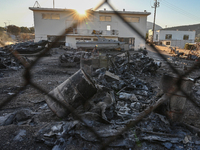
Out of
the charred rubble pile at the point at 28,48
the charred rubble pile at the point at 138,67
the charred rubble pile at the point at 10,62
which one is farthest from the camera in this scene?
the charred rubble pile at the point at 28,48

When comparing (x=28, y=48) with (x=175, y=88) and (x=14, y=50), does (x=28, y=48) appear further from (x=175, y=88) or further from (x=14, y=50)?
(x=175, y=88)

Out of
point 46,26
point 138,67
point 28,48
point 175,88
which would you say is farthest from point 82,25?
point 175,88

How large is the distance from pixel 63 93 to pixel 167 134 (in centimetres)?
165

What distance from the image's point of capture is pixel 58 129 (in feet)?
6.68

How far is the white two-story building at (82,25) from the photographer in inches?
748

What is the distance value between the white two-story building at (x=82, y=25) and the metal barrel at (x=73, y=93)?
16.9 metres

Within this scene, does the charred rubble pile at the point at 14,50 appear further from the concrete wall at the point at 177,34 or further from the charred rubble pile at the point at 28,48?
the concrete wall at the point at 177,34

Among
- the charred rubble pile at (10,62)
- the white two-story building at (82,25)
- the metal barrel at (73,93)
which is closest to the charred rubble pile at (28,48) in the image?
the charred rubble pile at (10,62)

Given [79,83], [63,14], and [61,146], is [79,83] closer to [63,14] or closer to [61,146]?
[61,146]

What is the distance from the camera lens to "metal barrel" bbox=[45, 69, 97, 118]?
7.54ft

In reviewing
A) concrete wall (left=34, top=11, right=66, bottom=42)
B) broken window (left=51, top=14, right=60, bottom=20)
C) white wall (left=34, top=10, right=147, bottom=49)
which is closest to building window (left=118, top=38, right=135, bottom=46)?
white wall (left=34, top=10, right=147, bottom=49)

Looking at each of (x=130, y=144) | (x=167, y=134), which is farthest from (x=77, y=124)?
(x=167, y=134)

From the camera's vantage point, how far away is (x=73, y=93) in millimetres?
2303

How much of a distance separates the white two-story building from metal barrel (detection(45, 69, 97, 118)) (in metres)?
16.9
